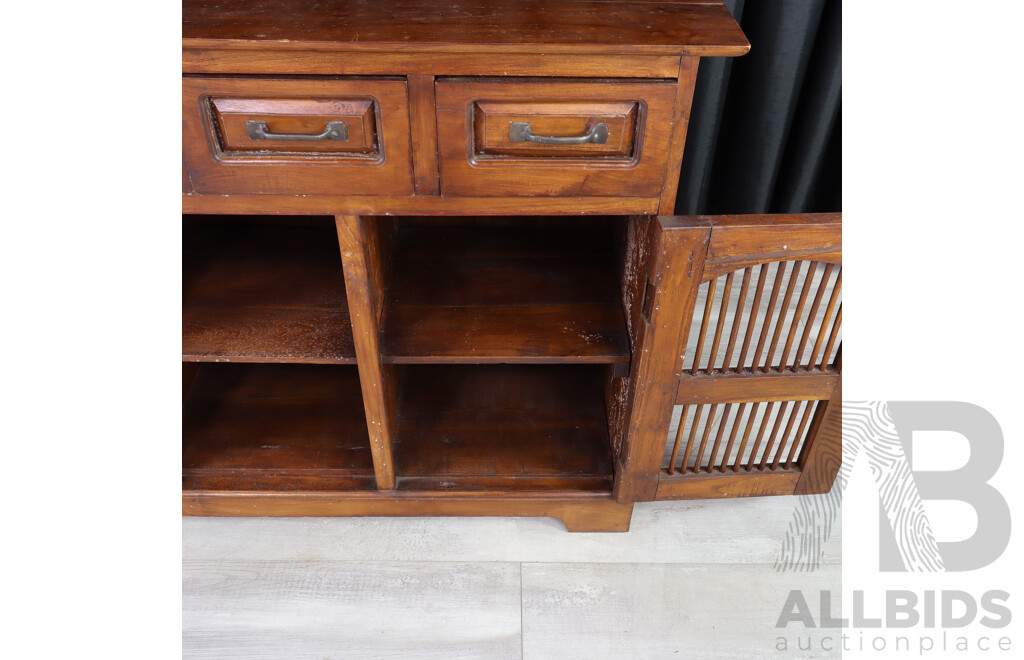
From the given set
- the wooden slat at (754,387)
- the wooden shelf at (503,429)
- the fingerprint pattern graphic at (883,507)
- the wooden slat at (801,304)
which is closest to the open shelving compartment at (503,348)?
the wooden shelf at (503,429)

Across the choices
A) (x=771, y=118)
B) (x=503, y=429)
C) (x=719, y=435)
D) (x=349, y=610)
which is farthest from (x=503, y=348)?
(x=771, y=118)

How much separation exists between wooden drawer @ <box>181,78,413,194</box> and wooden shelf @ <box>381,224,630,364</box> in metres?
0.26

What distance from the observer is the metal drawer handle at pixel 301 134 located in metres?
0.74

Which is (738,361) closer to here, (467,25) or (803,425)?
(803,425)

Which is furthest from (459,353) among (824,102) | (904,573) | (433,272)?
(824,102)

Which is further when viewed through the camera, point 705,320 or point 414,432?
point 414,432

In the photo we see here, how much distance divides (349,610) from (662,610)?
0.47 m

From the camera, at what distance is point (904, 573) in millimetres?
1074

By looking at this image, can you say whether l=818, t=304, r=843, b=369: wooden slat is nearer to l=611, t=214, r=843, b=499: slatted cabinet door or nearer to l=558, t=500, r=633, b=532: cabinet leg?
l=611, t=214, r=843, b=499: slatted cabinet door

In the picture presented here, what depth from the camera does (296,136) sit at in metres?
0.74

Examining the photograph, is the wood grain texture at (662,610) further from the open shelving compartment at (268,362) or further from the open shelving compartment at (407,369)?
the open shelving compartment at (268,362)

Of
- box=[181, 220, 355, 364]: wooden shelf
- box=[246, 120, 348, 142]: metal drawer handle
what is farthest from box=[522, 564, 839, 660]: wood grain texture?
box=[246, 120, 348, 142]: metal drawer handle

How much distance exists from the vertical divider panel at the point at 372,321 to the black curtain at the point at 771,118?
740 millimetres

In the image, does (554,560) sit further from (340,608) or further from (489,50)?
(489,50)
